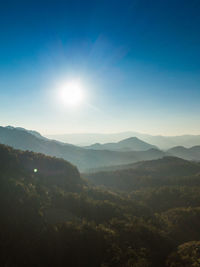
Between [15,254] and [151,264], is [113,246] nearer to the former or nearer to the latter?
[151,264]

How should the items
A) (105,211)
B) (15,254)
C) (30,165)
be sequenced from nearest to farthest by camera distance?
(15,254) → (105,211) → (30,165)

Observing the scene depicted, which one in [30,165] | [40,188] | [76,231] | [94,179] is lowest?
[94,179]

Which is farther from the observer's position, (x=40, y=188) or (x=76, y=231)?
(x=40, y=188)

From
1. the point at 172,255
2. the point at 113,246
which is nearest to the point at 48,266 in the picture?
the point at 113,246

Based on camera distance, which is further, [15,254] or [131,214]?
[131,214]

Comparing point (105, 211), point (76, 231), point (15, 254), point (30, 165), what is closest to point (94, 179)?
point (30, 165)

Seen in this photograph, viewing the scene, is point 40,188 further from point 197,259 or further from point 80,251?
point 197,259

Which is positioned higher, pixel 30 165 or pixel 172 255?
pixel 30 165

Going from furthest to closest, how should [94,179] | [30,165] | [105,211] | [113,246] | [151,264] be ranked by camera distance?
[94,179]
[30,165]
[105,211]
[113,246]
[151,264]

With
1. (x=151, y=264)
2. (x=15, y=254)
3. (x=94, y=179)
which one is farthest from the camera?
(x=94, y=179)
